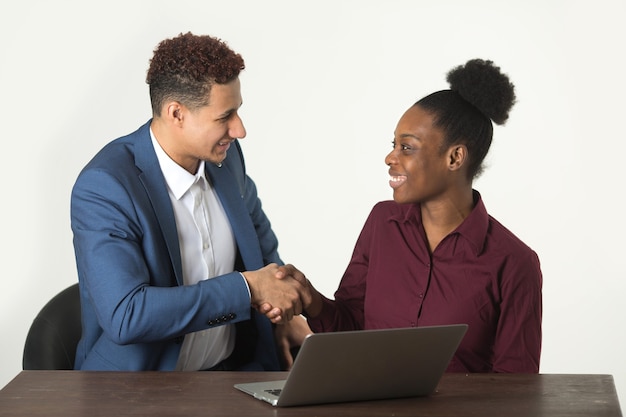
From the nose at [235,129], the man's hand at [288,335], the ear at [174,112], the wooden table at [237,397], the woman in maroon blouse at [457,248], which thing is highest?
the ear at [174,112]

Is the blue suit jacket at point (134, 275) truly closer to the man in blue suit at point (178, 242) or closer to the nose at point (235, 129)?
the man in blue suit at point (178, 242)

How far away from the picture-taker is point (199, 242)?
9.55 ft

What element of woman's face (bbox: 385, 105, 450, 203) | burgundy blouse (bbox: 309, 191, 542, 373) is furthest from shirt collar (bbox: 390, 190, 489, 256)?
woman's face (bbox: 385, 105, 450, 203)

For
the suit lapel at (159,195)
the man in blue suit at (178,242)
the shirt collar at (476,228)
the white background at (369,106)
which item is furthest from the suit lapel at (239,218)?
the white background at (369,106)

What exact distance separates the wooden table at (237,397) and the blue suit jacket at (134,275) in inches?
8.8

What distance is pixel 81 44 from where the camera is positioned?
14.6ft

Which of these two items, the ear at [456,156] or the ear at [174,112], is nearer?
the ear at [456,156]

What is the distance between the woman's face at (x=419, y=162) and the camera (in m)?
2.63

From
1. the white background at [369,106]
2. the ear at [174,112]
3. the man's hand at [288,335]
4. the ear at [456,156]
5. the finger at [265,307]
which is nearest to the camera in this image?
the ear at [456,156]

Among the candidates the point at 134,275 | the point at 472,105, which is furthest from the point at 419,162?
the point at 134,275

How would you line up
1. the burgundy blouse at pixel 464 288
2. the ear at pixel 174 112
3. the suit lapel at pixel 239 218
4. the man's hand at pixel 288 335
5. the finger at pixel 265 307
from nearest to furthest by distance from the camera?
the burgundy blouse at pixel 464 288 → the finger at pixel 265 307 → the ear at pixel 174 112 → the suit lapel at pixel 239 218 → the man's hand at pixel 288 335

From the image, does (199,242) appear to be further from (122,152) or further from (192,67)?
(192,67)

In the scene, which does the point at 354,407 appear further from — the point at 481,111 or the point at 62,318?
the point at 62,318

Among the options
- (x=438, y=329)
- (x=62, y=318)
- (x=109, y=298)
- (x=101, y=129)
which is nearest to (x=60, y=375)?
(x=109, y=298)
